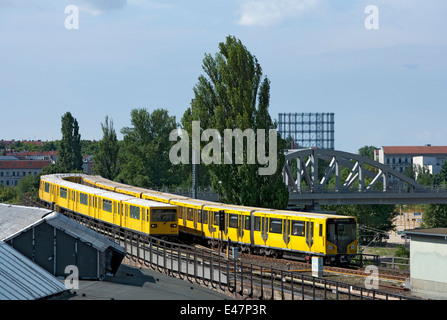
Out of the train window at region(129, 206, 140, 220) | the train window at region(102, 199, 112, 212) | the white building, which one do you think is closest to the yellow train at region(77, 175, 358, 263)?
the train window at region(129, 206, 140, 220)

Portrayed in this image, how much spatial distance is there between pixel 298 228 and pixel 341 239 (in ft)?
7.34

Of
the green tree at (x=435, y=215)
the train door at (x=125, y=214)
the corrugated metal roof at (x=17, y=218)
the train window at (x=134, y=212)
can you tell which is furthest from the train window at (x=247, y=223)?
the green tree at (x=435, y=215)

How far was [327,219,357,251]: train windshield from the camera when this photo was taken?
109 feet

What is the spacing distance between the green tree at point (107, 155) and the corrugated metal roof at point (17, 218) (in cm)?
7245

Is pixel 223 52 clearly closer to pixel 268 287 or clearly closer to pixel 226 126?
pixel 226 126

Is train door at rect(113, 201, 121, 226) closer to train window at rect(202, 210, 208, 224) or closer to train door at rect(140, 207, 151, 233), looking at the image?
train door at rect(140, 207, 151, 233)

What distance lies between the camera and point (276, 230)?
3594 cm

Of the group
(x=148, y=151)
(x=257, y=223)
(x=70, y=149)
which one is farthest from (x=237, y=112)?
(x=70, y=149)

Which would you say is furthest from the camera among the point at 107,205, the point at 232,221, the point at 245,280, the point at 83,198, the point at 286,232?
the point at 83,198

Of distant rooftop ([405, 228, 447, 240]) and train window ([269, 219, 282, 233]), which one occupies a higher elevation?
distant rooftop ([405, 228, 447, 240])

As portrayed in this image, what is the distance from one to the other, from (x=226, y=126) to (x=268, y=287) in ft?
98.4

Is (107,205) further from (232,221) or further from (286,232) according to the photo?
(286,232)
